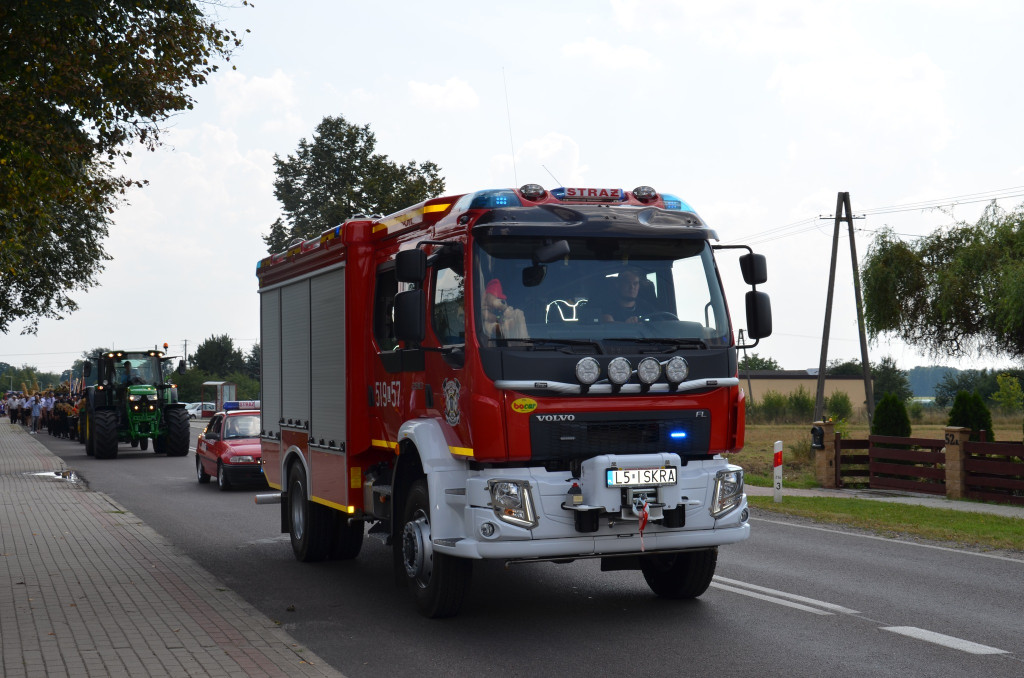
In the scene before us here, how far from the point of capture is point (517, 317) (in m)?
7.86

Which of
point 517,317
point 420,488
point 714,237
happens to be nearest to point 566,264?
point 517,317

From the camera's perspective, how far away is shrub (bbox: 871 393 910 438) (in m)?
24.1

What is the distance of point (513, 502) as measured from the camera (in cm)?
761

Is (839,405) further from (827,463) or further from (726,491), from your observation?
(726,491)

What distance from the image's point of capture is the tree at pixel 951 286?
2575 centimetres

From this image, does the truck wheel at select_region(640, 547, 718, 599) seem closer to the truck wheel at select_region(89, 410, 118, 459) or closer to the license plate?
the license plate

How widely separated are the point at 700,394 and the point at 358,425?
3042mm

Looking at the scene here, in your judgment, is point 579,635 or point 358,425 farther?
point 358,425

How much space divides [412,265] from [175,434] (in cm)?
2561

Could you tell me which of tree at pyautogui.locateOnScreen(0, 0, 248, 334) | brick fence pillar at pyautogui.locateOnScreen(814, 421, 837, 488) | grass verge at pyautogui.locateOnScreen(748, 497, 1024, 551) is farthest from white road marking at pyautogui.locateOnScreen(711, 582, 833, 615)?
brick fence pillar at pyautogui.locateOnScreen(814, 421, 837, 488)

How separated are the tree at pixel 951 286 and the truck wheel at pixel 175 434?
18702 millimetres

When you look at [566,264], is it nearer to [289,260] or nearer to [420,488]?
[420,488]

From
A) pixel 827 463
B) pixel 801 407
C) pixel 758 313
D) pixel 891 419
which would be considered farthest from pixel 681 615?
pixel 801 407

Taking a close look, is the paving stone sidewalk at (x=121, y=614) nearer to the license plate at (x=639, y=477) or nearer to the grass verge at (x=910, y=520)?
the license plate at (x=639, y=477)
